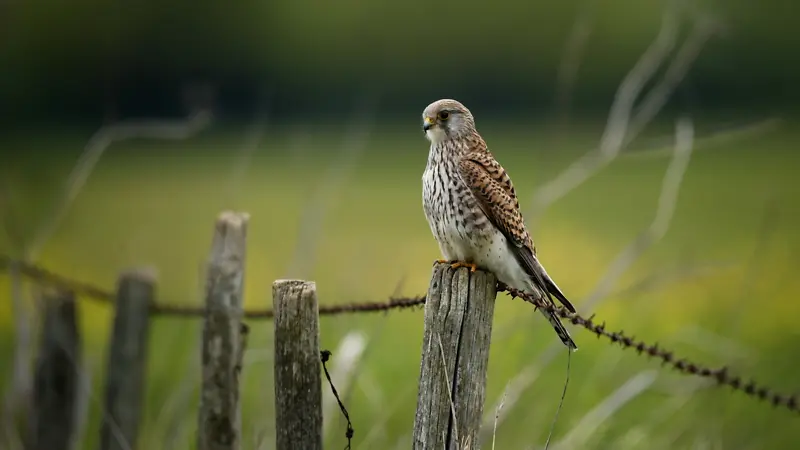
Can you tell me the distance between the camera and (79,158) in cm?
465

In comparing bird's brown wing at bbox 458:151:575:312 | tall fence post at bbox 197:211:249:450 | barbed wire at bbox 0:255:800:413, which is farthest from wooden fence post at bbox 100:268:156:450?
bird's brown wing at bbox 458:151:575:312

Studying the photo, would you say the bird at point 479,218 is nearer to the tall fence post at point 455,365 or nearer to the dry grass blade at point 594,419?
the dry grass blade at point 594,419

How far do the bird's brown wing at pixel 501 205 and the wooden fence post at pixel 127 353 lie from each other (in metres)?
1.60

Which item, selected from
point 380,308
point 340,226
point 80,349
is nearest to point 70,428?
point 80,349

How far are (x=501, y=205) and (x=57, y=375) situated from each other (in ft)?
7.66

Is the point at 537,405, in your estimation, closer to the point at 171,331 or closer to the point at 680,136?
the point at 680,136

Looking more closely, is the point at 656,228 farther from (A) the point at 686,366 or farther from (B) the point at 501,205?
(A) the point at 686,366

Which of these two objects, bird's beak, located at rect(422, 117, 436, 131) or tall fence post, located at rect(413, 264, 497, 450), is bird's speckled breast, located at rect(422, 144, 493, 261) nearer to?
bird's beak, located at rect(422, 117, 436, 131)

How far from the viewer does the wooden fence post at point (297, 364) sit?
2.83 metres

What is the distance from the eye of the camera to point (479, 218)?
3734 mm

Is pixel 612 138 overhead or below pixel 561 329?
overhead

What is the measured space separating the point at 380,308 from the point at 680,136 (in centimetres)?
186

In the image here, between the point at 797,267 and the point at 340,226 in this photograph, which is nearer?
the point at 797,267

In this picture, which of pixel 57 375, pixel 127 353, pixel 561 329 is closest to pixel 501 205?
pixel 561 329
